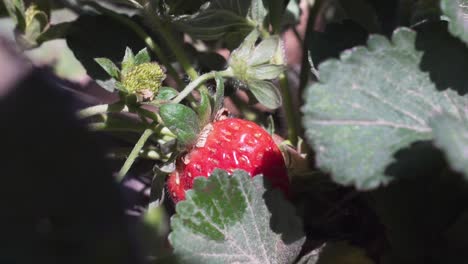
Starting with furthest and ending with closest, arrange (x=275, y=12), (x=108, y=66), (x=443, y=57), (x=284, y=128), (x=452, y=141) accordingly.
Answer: (x=284, y=128), (x=275, y=12), (x=108, y=66), (x=443, y=57), (x=452, y=141)

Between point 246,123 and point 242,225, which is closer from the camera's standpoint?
point 242,225

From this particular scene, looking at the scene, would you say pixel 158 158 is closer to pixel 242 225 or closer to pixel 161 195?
pixel 161 195

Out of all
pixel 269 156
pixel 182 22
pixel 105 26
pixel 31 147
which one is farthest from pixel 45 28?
pixel 31 147

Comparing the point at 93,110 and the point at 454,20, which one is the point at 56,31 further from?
the point at 454,20

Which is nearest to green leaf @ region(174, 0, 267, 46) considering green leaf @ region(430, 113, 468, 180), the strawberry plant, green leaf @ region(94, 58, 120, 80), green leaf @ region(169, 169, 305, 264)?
the strawberry plant

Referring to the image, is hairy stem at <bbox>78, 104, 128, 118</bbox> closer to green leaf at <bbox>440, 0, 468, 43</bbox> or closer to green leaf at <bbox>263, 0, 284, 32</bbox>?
green leaf at <bbox>263, 0, 284, 32</bbox>

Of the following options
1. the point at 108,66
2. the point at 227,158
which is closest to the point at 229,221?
the point at 227,158

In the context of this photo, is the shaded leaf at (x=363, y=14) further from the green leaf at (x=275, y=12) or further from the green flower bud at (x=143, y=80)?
the green flower bud at (x=143, y=80)
